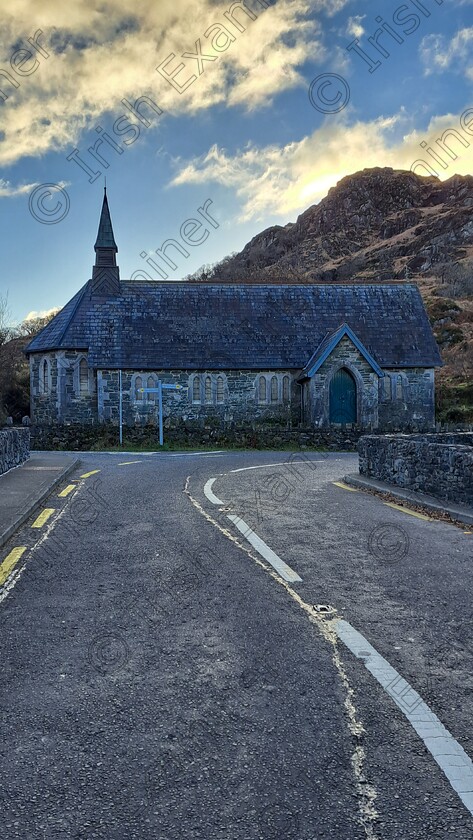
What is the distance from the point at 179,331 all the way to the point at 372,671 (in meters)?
38.2

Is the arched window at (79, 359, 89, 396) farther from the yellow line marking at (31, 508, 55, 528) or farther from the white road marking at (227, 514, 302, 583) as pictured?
the white road marking at (227, 514, 302, 583)

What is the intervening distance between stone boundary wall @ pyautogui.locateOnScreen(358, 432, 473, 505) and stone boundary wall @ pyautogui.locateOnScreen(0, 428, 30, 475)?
9129 mm

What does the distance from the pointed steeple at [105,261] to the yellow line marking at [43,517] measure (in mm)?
33640

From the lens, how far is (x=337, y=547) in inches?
332

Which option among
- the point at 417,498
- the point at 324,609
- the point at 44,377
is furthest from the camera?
the point at 44,377

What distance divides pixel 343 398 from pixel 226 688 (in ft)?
118

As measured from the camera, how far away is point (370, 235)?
154 m

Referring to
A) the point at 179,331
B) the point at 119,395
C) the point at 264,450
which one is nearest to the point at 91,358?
the point at 119,395

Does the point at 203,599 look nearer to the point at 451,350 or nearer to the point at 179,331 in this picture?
the point at 179,331

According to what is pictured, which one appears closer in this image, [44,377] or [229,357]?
[229,357]

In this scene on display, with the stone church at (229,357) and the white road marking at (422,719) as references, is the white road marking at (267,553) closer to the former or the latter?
the white road marking at (422,719)

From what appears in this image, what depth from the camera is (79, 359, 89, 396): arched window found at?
40469 millimetres

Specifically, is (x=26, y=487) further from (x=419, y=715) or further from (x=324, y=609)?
(x=419, y=715)

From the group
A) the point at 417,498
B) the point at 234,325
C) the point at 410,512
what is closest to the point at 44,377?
the point at 234,325
